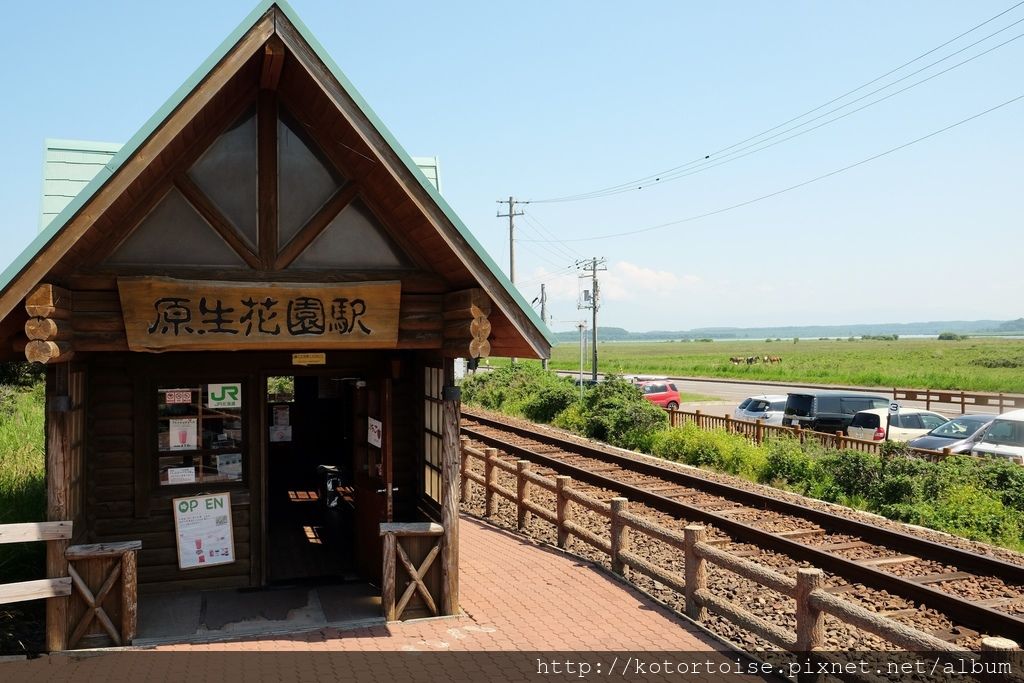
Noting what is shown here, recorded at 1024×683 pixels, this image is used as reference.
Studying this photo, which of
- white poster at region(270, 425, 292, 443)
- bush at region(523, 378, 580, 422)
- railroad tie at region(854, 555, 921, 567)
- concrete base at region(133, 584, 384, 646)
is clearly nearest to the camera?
concrete base at region(133, 584, 384, 646)

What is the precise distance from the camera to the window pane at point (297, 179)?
7.95 m

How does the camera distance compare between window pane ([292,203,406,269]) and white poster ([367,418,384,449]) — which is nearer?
window pane ([292,203,406,269])

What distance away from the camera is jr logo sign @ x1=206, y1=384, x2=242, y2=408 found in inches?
375

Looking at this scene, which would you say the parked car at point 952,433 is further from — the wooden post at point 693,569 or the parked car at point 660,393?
the parked car at point 660,393

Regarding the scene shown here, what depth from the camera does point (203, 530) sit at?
941cm

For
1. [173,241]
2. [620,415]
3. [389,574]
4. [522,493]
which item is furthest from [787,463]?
[173,241]

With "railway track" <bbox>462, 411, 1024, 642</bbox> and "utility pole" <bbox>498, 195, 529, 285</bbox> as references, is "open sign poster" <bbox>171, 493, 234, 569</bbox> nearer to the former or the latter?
"railway track" <bbox>462, 411, 1024, 642</bbox>

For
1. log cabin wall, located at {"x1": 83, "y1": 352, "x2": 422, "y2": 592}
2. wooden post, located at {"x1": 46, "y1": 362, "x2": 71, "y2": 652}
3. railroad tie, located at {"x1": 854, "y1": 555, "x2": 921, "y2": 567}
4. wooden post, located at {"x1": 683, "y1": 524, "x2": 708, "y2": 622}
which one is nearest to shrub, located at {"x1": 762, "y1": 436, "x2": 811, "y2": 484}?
railroad tie, located at {"x1": 854, "y1": 555, "x2": 921, "y2": 567}

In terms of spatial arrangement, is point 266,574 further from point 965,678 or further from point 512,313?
point 965,678

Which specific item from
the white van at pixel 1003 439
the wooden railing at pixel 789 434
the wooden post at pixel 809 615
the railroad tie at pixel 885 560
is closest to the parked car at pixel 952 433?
the white van at pixel 1003 439

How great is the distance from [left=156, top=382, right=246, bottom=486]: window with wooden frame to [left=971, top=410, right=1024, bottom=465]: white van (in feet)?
49.1

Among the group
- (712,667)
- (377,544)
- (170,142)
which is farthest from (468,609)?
(170,142)

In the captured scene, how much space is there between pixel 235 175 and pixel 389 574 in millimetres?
4262

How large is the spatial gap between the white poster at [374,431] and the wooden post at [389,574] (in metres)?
1.47
